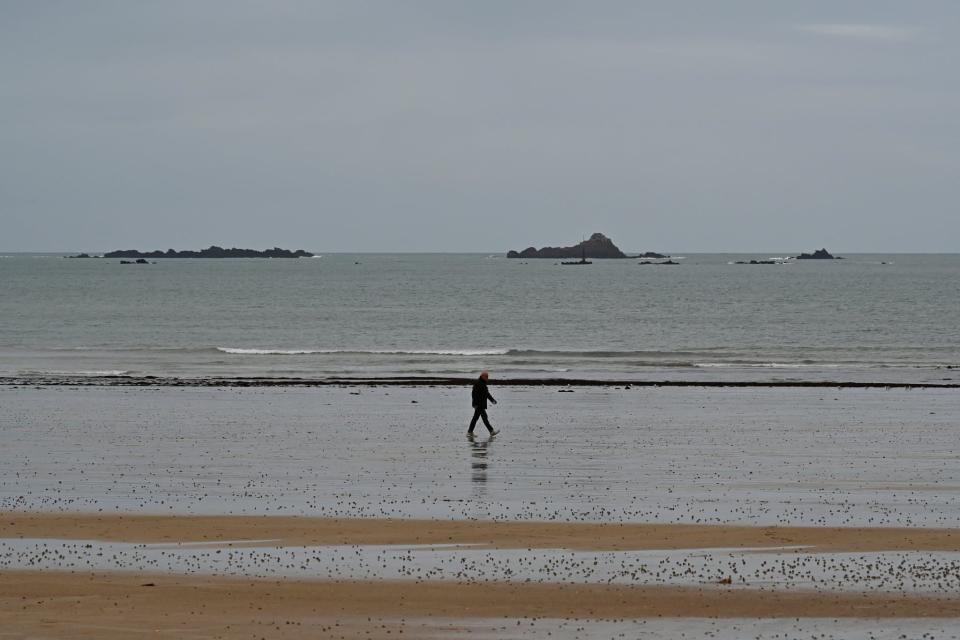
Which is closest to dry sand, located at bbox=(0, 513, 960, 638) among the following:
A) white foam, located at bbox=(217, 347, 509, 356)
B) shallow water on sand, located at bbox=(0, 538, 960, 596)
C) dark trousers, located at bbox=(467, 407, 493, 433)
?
shallow water on sand, located at bbox=(0, 538, 960, 596)

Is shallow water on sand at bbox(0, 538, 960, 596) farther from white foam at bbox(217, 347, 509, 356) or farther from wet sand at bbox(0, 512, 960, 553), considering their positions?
white foam at bbox(217, 347, 509, 356)

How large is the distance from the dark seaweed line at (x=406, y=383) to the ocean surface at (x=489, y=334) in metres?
2.57

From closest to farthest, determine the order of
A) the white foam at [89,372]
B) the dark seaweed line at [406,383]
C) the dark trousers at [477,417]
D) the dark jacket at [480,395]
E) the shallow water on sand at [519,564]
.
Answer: the shallow water on sand at [519,564] → the dark trousers at [477,417] → the dark jacket at [480,395] → the dark seaweed line at [406,383] → the white foam at [89,372]

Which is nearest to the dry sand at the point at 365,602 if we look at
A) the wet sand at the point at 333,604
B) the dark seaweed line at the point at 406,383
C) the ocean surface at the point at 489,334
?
the wet sand at the point at 333,604

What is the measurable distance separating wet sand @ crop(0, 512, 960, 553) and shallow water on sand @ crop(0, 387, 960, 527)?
710mm

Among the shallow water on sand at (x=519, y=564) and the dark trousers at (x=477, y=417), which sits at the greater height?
the dark trousers at (x=477, y=417)

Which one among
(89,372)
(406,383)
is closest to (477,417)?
(406,383)

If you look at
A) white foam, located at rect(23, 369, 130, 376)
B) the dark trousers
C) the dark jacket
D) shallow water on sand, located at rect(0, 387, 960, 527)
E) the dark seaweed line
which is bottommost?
white foam, located at rect(23, 369, 130, 376)

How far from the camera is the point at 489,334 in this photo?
83188 mm

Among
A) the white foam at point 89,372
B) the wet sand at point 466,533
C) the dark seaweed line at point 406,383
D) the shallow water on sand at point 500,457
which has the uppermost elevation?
the wet sand at point 466,533

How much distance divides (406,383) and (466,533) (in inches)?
1135

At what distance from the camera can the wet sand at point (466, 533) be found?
17094mm

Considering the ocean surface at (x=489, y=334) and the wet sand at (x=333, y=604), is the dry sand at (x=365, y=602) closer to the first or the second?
the wet sand at (x=333, y=604)

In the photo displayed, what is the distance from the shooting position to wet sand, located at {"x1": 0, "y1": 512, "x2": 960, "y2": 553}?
17.1 metres
